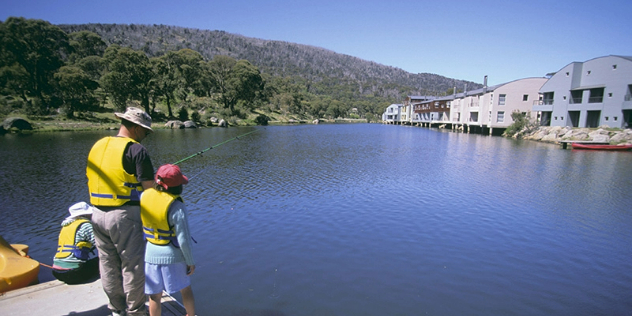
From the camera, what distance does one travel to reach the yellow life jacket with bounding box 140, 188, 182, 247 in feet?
12.6

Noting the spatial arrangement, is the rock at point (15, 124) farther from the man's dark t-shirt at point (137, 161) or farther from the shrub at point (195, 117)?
the man's dark t-shirt at point (137, 161)

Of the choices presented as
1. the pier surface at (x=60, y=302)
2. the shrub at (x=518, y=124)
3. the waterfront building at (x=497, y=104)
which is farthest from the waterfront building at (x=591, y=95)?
the pier surface at (x=60, y=302)

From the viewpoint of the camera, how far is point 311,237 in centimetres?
1005

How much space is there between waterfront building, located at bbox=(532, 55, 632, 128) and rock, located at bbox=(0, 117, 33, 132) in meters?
78.8

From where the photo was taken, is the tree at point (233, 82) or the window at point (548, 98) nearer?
the window at point (548, 98)

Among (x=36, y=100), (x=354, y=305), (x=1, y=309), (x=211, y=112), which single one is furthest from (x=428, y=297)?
(x=211, y=112)

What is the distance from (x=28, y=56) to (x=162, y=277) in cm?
7621

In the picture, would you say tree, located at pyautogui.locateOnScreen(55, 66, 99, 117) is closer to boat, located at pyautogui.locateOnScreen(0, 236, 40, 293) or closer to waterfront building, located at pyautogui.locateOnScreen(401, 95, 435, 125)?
boat, located at pyautogui.locateOnScreen(0, 236, 40, 293)

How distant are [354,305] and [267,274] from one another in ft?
7.57

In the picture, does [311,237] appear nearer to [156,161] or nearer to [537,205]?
[537,205]

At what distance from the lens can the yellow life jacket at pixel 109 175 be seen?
12.6 ft

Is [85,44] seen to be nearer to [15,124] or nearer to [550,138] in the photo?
[15,124]

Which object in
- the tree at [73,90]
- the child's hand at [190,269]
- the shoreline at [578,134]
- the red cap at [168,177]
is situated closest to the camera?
the red cap at [168,177]

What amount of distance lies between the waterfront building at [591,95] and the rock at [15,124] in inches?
3103
